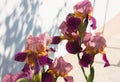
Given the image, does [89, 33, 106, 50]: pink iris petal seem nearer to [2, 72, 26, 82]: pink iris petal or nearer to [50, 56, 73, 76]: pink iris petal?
[50, 56, 73, 76]: pink iris petal

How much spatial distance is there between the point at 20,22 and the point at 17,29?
0.09m

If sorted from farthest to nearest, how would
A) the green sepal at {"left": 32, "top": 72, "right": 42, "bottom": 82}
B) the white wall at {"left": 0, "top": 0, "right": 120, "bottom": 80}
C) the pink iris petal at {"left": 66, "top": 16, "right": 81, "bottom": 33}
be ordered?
the white wall at {"left": 0, "top": 0, "right": 120, "bottom": 80}, the pink iris petal at {"left": 66, "top": 16, "right": 81, "bottom": 33}, the green sepal at {"left": 32, "top": 72, "right": 42, "bottom": 82}

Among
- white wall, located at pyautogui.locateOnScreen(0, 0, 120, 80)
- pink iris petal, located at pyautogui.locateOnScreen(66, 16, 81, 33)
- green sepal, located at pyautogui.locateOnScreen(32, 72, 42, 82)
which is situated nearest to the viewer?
green sepal, located at pyautogui.locateOnScreen(32, 72, 42, 82)

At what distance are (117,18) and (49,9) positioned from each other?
429 centimetres

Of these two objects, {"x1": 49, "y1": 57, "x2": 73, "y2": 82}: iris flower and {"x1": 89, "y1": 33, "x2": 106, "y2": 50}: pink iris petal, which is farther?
{"x1": 89, "y1": 33, "x2": 106, "y2": 50}: pink iris petal

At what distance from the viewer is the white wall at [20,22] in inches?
128

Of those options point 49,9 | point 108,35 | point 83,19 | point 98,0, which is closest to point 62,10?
point 49,9

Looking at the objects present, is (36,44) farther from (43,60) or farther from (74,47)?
(74,47)

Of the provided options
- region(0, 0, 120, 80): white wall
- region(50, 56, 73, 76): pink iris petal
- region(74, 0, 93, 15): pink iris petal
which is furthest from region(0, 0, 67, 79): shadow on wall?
region(50, 56, 73, 76): pink iris petal

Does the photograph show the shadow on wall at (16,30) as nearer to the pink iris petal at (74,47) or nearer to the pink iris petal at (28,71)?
the pink iris petal at (74,47)

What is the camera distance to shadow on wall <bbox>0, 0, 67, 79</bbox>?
3340 millimetres

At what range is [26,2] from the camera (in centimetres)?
366

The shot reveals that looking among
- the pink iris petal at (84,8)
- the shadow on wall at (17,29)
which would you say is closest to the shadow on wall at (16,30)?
the shadow on wall at (17,29)

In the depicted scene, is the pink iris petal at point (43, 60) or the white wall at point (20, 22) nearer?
the pink iris petal at point (43, 60)
